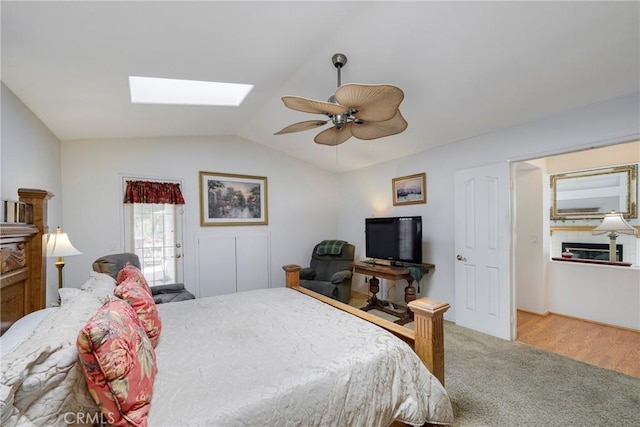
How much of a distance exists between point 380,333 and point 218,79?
8.00 ft

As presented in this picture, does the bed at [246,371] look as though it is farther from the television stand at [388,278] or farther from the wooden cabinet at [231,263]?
the wooden cabinet at [231,263]

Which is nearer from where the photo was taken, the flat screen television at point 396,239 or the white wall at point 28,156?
the white wall at point 28,156

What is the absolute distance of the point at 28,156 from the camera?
2316 mm

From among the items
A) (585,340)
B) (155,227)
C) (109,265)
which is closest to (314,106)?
(109,265)

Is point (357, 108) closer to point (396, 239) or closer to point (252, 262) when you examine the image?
point (396, 239)

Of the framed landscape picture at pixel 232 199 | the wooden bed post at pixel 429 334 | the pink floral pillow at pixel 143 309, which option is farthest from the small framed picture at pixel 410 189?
the pink floral pillow at pixel 143 309

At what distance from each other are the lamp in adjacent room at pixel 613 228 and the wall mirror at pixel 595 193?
197 mm

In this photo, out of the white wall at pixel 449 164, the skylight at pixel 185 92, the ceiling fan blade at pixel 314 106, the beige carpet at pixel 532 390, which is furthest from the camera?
the skylight at pixel 185 92

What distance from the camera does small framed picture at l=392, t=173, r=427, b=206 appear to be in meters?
4.13

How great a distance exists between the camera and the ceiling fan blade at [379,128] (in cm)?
221

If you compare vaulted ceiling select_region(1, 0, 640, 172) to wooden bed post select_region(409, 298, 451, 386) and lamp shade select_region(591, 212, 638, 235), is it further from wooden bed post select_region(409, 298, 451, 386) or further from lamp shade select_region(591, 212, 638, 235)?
lamp shade select_region(591, 212, 638, 235)

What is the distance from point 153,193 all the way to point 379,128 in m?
3.22

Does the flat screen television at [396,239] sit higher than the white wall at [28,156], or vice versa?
the white wall at [28,156]

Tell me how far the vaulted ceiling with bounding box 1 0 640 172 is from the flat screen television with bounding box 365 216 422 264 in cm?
146
